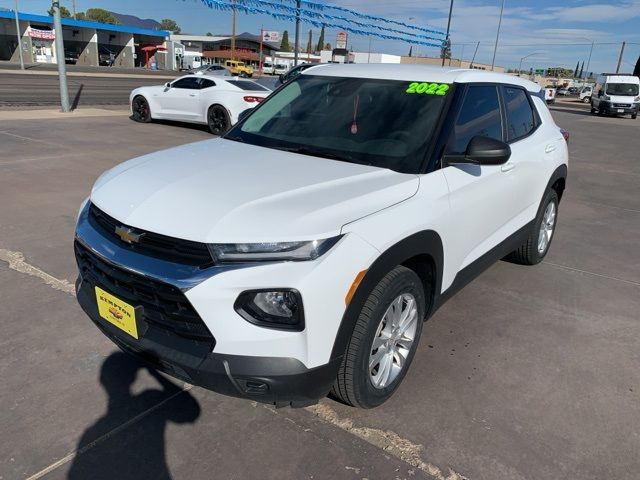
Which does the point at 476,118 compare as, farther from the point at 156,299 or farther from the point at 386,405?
the point at 156,299

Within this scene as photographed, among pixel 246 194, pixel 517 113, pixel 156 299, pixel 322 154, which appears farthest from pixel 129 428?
pixel 517 113

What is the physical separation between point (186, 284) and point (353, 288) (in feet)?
2.32

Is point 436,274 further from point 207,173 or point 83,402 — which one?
point 83,402

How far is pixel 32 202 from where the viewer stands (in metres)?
6.10

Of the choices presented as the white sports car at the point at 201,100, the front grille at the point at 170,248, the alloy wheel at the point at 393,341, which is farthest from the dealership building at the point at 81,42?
the alloy wheel at the point at 393,341

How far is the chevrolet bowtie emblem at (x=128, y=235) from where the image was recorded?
2307 millimetres

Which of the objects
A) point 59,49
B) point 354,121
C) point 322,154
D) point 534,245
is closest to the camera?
point 322,154

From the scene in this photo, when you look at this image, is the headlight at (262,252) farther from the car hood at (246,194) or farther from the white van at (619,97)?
the white van at (619,97)

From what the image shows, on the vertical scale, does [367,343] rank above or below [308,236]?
below

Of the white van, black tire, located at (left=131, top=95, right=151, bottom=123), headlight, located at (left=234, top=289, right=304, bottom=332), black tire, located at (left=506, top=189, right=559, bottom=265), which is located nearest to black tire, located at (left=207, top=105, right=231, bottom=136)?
black tire, located at (left=131, top=95, right=151, bottom=123)

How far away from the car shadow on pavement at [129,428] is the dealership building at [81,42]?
5740cm

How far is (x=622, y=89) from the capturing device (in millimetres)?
32062

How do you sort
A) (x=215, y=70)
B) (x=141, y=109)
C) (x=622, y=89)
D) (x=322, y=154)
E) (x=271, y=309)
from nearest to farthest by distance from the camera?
(x=271, y=309) → (x=322, y=154) → (x=141, y=109) → (x=622, y=89) → (x=215, y=70)

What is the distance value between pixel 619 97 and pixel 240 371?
35577 mm
